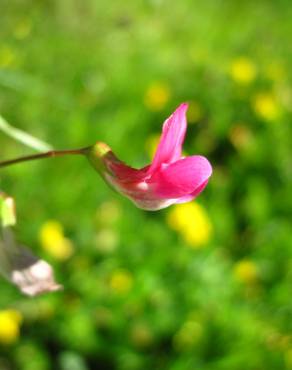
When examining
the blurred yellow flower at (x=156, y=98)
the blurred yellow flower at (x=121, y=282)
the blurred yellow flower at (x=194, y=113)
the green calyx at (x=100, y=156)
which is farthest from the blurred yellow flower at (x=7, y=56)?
the green calyx at (x=100, y=156)

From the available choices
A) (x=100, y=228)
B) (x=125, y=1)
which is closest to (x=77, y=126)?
(x=100, y=228)

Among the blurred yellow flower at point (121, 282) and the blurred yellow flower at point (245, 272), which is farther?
the blurred yellow flower at point (245, 272)

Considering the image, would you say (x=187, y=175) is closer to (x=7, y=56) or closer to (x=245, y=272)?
(x=245, y=272)

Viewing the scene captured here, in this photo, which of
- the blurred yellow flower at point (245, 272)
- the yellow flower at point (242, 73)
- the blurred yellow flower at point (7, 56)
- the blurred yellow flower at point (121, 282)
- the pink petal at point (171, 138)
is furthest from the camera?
the yellow flower at point (242, 73)

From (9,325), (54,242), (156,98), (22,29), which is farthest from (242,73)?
(9,325)

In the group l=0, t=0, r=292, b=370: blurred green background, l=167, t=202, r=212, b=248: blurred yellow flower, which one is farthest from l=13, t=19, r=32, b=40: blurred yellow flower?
l=167, t=202, r=212, b=248: blurred yellow flower

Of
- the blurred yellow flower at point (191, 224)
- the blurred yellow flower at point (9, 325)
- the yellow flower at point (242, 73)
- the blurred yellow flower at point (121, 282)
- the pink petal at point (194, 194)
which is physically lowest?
the pink petal at point (194, 194)

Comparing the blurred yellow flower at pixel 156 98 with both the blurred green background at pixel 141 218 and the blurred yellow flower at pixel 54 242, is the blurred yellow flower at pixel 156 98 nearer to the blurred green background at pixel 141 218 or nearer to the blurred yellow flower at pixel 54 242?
the blurred green background at pixel 141 218
